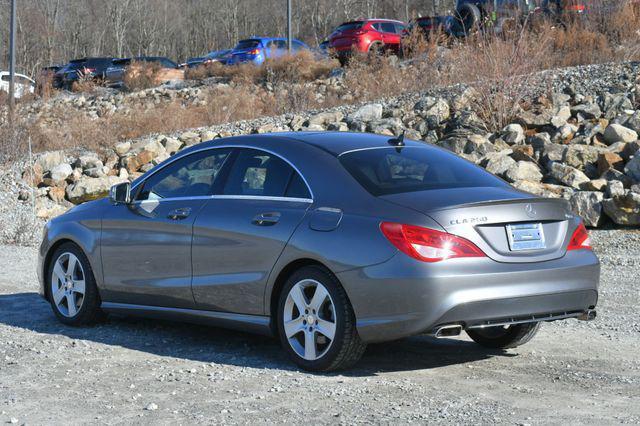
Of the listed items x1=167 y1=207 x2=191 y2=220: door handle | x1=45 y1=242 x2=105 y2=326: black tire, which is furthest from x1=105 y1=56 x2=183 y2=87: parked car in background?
x1=167 y1=207 x2=191 y2=220: door handle

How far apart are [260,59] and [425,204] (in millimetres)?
31867

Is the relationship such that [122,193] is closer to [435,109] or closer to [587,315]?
[587,315]

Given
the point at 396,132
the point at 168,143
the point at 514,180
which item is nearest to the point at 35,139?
the point at 168,143

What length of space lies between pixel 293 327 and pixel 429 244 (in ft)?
3.59

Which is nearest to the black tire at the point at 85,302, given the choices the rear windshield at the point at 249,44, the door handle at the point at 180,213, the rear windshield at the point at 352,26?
the door handle at the point at 180,213

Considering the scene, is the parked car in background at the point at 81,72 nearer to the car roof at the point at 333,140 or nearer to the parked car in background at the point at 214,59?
the parked car in background at the point at 214,59

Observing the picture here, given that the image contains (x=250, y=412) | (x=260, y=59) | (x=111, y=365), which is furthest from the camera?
(x=260, y=59)

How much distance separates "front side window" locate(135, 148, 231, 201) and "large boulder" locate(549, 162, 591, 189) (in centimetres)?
863

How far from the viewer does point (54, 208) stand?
1892cm

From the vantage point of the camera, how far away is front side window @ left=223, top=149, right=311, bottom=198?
7.11m

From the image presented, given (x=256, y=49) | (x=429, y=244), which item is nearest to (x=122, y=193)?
(x=429, y=244)

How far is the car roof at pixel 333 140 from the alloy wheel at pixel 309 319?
94cm

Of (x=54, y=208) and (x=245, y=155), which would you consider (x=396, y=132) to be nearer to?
(x=54, y=208)

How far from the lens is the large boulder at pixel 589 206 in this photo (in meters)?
14.2
